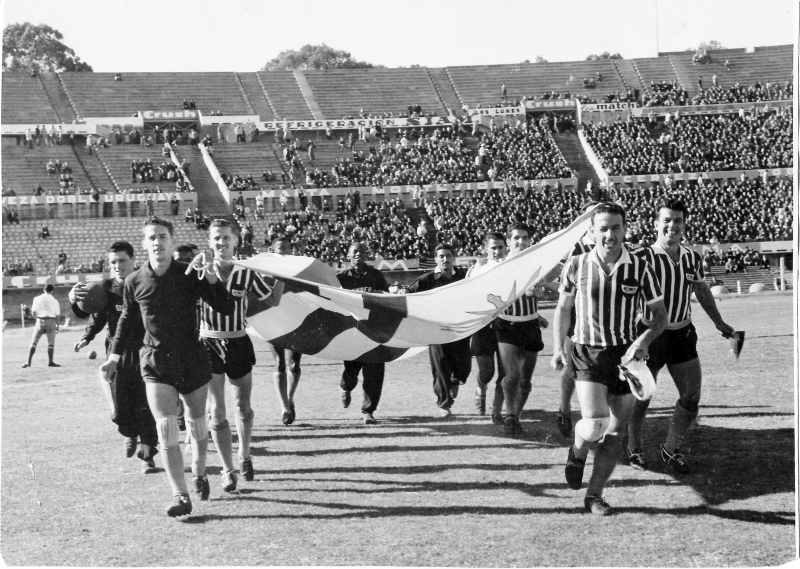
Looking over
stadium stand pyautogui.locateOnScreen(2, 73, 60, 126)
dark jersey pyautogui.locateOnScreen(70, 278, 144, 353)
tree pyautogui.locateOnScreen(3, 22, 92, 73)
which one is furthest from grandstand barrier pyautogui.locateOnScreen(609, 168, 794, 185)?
dark jersey pyautogui.locateOnScreen(70, 278, 144, 353)

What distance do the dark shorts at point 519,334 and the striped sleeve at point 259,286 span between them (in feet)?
8.37

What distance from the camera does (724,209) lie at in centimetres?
4103

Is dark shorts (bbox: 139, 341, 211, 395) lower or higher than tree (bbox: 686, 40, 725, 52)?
lower

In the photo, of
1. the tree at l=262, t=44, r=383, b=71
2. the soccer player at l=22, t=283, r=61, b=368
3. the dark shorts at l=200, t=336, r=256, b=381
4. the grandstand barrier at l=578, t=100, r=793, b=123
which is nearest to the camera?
the dark shorts at l=200, t=336, r=256, b=381

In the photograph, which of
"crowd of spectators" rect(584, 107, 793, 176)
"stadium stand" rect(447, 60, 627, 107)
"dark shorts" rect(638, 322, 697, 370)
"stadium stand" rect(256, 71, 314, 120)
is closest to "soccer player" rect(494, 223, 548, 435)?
"dark shorts" rect(638, 322, 697, 370)

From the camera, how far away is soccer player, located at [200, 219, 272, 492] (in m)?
7.20

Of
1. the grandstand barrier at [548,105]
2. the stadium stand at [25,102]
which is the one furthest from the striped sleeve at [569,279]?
the grandstand barrier at [548,105]

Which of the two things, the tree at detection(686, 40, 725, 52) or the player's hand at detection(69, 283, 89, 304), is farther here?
the tree at detection(686, 40, 725, 52)

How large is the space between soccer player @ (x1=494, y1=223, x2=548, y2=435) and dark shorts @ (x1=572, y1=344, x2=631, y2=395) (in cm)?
267

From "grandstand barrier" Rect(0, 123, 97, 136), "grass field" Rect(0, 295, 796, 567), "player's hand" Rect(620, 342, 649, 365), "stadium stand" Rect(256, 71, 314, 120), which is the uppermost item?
"stadium stand" Rect(256, 71, 314, 120)

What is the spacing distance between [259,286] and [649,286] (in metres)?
3.13

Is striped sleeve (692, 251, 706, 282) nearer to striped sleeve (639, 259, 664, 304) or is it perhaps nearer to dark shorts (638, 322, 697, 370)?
dark shorts (638, 322, 697, 370)

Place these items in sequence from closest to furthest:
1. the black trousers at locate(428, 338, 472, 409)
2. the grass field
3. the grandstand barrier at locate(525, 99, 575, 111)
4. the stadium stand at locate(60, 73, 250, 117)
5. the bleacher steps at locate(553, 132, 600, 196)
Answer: the grass field → the black trousers at locate(428, 338, 472, 409) → the bleacher steps at locate(553, 132, 600, 196) → the stadium stand at locate(60, 73, 250, 117) → the grandstand barrier at locate(525, 99, 575, 111)

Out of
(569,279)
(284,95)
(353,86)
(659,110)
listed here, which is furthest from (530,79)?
(569,279)
